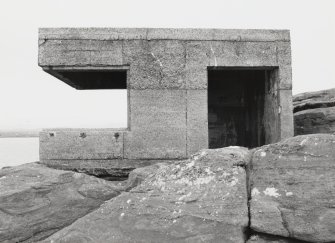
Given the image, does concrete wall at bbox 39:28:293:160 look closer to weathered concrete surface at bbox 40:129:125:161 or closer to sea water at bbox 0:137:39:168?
weathered concrete surface at bbox 40:129:125:161

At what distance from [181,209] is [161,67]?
9.34 ft

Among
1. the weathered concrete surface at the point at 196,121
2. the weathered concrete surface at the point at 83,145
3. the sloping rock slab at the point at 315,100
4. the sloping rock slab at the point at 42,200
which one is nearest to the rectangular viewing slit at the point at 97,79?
the weathered concrete surface at the point at 83,145

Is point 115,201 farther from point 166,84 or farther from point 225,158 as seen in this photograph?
point 166,84

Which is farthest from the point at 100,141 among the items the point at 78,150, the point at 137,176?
the point at 137,176

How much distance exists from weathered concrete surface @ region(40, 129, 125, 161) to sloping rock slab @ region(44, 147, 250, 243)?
6.22 ft

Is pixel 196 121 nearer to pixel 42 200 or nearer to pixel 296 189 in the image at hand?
pixel 296 189

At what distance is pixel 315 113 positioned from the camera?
6871 mm

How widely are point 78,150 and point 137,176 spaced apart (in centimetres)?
137

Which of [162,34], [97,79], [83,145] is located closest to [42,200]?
[83,145]

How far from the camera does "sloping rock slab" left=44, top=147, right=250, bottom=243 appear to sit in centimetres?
320

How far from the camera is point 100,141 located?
5590 mm

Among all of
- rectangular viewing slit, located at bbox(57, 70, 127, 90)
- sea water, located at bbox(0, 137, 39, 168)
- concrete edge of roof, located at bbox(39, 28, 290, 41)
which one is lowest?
sea water, located at bbox(0, 137, 39, 168)

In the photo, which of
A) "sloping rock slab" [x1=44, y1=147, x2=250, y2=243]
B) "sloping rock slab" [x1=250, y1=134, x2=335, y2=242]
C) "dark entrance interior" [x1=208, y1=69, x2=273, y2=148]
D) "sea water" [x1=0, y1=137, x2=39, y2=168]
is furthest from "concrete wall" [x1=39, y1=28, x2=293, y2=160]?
"sea water" [x1=0, y1=137, x2=39, y2=168]

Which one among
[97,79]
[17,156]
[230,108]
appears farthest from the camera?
[17,156]
